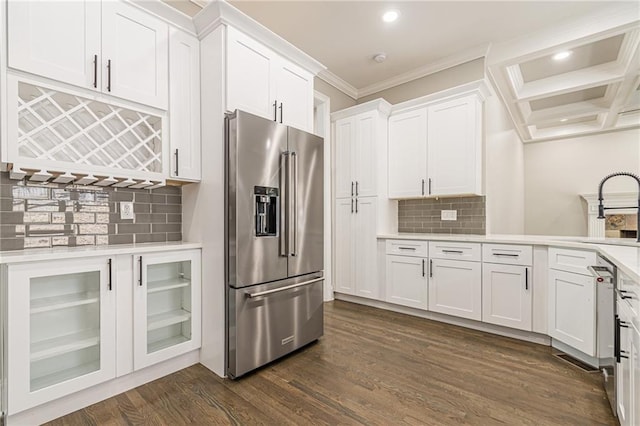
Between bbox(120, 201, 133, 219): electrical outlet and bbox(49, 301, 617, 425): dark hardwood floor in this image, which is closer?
bbox(49, 301, 617, 425): dark hardwood floor

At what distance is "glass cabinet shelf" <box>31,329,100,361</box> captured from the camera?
1.64 meters

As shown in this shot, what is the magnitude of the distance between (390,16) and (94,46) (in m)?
2.53

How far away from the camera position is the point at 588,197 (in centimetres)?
624

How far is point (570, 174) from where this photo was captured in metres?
6.51

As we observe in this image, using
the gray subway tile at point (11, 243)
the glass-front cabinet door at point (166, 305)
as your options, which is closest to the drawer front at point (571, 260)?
the glass-front cabinet door at point (166, 305)

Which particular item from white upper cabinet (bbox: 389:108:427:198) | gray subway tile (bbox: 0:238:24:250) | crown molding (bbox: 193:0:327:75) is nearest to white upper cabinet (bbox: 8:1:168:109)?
crown molding (bbox: 193:0:327:75)

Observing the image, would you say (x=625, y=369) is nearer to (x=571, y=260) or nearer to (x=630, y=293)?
(x=630, y=293)

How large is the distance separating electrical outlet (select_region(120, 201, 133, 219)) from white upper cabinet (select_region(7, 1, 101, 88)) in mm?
840

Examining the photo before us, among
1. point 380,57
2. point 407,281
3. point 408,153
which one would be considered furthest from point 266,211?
point 380,57

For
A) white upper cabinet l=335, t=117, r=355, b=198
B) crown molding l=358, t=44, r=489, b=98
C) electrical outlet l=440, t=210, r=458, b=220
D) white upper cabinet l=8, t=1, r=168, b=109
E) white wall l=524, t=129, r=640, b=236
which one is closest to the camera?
white upper cabinet l=8, t=1, r=168, b=109

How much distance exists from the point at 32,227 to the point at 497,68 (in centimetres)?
481

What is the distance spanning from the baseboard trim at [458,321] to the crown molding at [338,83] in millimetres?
2959

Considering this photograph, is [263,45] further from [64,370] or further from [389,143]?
[64,370]

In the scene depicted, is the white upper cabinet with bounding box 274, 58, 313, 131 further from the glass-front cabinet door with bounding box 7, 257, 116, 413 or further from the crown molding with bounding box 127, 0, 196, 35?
the glass-front cabinet door with bounding box 7, 257, 116, 413
